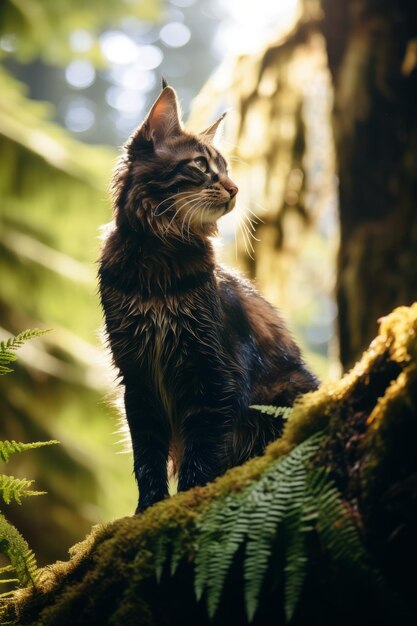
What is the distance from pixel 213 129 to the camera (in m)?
3.65

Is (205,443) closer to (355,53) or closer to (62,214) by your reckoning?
(355,53)

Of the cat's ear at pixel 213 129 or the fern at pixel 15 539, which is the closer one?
the fern at pixel 15 539

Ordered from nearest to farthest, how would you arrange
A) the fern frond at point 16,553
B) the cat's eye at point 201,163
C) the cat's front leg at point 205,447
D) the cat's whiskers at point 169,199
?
→ the fern frond at point 16,553
the cat's front leg at point 205,447
the cat's whiskers at point 169,199
the cat's eye at point 201,163

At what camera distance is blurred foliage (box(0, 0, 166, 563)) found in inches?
315

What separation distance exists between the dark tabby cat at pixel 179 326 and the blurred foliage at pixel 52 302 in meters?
4.68

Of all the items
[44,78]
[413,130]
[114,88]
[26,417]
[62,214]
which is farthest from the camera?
[114,88]

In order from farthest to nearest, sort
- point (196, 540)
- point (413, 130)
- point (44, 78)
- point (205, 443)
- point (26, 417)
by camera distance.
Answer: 1. point (44, 78)
2. point (26, 417)
3. point (413, 130)
4. point (205, 443)
5. point (196, 540)

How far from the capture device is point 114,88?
3200 cm

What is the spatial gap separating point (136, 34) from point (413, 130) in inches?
1144

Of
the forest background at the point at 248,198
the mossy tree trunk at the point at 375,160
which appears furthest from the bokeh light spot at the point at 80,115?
the mossy tree trunk at the point at 375,160

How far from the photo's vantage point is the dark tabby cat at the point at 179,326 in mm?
2986

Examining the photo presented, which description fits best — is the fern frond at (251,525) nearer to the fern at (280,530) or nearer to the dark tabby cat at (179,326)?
the fern at (280,530)

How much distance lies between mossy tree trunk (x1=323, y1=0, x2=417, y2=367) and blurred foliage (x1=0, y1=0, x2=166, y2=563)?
3065mm

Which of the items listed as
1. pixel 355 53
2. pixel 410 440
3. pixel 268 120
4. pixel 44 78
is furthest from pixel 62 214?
pixel 44 78
